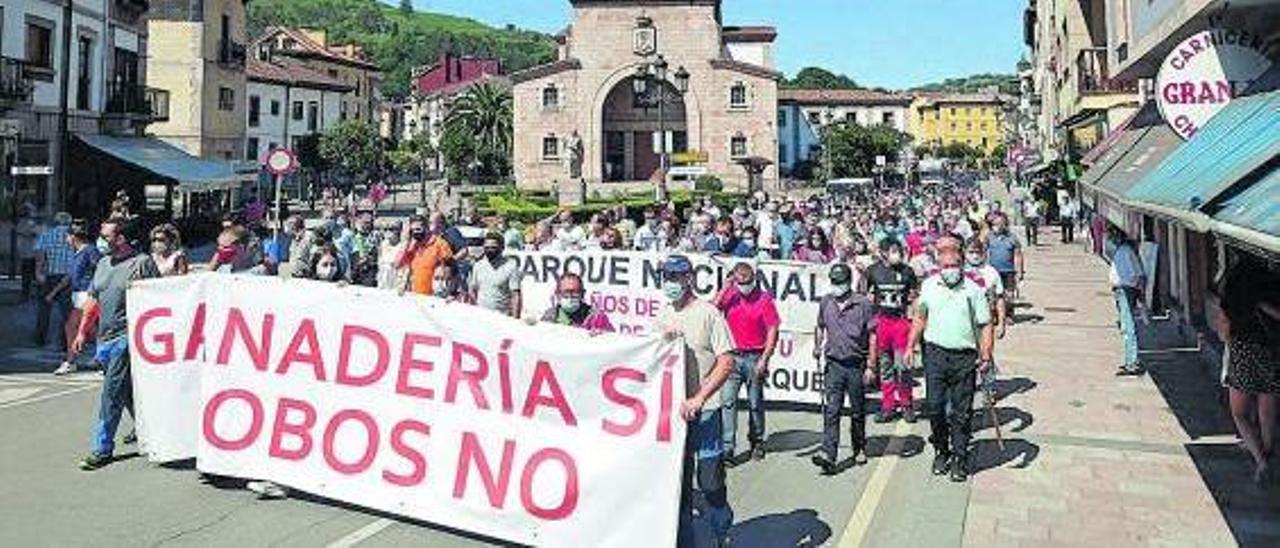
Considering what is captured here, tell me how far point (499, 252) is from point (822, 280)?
3509 mm

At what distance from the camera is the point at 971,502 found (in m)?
7.55

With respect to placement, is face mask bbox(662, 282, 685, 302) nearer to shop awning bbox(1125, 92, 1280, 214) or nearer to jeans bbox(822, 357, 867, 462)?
jeans bbox(822, 357, 867, 462)

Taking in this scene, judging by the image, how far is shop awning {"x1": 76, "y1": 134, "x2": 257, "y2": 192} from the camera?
98.9ft

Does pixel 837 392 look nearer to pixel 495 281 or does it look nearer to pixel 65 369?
pixel 495 281

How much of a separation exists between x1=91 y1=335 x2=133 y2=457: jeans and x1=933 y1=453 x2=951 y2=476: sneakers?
6527 mm

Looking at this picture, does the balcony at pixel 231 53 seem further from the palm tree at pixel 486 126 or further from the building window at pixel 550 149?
the palm tree at pixel 486 126

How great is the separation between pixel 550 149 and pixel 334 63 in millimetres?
25507

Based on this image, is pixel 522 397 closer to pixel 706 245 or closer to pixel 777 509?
pixel 777 509

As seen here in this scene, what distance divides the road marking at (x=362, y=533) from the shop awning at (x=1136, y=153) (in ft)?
24.6

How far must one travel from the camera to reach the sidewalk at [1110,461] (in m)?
6.92

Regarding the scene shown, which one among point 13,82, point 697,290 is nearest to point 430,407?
point 697,290

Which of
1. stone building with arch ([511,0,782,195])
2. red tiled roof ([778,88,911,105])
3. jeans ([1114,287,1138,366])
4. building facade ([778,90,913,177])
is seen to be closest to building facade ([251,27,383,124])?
stone building with arch ([511,0,782,195])

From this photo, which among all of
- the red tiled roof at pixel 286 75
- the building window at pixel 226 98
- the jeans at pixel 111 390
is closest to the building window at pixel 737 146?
the red tiled roof at pixel 286 75

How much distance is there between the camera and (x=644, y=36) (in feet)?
239
